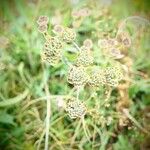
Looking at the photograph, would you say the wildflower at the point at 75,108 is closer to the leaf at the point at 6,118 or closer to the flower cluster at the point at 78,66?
the flower cluster at the point at 78,66

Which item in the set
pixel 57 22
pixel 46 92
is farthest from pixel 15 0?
pixel 46 92

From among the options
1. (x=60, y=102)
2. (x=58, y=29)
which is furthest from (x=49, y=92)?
(x=58, y=29)

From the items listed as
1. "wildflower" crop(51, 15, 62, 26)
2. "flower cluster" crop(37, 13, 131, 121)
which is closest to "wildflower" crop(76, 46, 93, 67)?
"flower cluster" crop(37, 13, 131, 121)

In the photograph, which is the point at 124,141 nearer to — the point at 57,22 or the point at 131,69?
the point at 131,69

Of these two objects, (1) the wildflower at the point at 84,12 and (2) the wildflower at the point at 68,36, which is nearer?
(2) the wildflower at the point at 68,36

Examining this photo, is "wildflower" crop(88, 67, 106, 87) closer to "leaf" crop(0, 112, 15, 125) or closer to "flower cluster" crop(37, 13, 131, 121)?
"flower cluster" crop(37, 13, 131, 121)

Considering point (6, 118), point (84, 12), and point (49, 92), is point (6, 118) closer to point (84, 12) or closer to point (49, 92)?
point (49, 92)

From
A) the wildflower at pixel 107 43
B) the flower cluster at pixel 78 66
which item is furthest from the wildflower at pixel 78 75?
the wildflower at pixel 107 43
